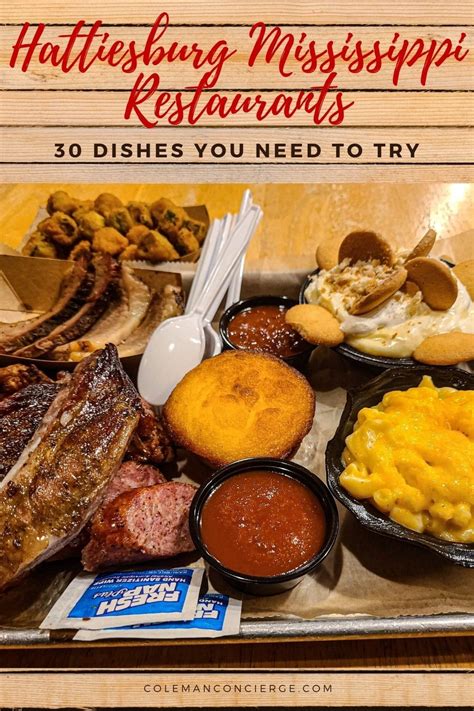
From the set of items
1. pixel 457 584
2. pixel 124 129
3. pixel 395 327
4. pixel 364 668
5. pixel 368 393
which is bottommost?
pixel 364 668

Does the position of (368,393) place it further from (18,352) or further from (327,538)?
(18,352)

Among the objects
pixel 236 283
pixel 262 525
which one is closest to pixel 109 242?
pixel 236 283

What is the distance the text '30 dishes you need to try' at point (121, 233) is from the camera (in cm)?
354

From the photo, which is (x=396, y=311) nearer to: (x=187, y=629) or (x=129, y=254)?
(x=187, y=629)

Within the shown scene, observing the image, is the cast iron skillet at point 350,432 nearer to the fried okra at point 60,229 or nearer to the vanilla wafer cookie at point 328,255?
the vanilla wafer cookie at point 328,255

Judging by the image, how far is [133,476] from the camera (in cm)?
220

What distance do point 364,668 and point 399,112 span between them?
2.01 metres

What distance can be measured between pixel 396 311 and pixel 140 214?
1917mm

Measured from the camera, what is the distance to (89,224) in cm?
368

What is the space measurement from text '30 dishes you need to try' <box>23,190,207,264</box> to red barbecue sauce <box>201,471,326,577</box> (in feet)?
6.08

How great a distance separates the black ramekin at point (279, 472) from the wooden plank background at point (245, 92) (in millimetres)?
1161

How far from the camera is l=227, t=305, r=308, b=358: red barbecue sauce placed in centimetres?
281

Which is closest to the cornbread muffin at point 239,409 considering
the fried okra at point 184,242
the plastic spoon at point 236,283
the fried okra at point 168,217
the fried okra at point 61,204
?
the plastic spoon at point 236,283

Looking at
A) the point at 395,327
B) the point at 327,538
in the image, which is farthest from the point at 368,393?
the point at 327,538
